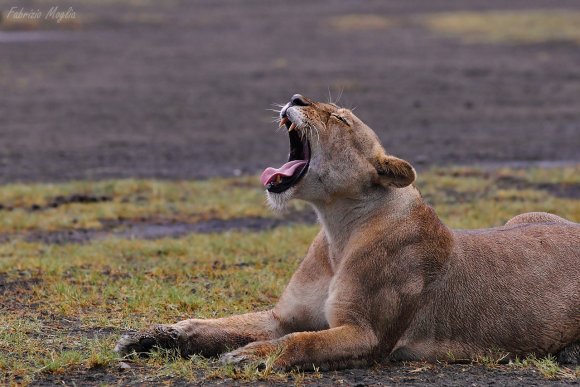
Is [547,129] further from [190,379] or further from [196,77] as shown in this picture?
[190,379]

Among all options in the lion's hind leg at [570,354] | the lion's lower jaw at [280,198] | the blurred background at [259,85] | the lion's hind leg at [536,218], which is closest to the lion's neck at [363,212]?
the lion's lower jaw at [280,198]

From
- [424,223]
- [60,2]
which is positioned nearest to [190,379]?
[424,223]

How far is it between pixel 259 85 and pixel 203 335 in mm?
16185

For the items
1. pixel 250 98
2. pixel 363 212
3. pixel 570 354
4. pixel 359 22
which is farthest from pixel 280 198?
pixel 359 22

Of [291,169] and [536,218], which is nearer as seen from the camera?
[291,169]

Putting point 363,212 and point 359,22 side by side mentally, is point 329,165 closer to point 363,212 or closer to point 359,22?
point 363,212

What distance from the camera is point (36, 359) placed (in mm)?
6121

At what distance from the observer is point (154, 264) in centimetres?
932

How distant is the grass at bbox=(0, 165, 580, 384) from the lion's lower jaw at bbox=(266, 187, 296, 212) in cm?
91

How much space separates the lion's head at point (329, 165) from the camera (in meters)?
6.31

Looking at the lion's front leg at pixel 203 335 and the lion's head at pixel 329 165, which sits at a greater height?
the lion's head at pixel 329 165

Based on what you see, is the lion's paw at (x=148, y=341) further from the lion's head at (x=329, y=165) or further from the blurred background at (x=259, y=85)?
the blurred background at (x=259, y=85)

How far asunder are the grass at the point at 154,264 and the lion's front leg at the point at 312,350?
0.28 ft

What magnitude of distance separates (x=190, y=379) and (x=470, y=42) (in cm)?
2455
